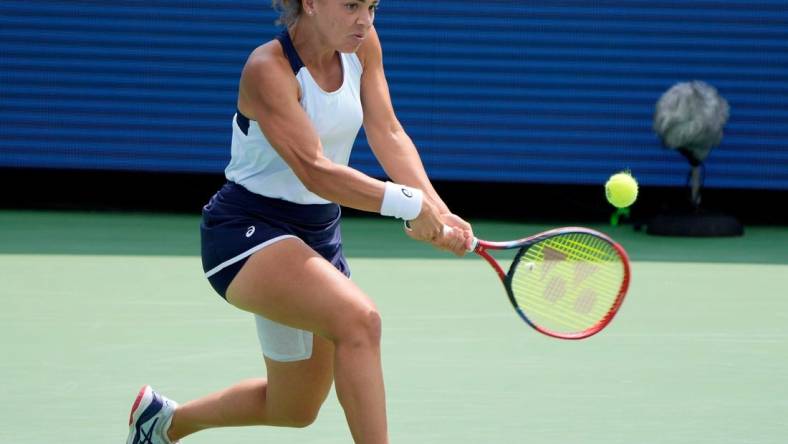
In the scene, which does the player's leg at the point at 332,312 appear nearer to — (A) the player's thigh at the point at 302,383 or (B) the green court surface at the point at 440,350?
(A) the player's thigh at the point at 302,383

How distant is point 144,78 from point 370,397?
8.00m

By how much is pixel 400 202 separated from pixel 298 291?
35 cm

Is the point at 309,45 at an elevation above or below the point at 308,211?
above

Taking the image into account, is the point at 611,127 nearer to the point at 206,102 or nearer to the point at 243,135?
the point at 206,102

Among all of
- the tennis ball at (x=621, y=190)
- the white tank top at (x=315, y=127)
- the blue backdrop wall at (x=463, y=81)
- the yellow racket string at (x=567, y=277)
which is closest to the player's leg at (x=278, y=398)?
the white tank top at (x=315, y=127)

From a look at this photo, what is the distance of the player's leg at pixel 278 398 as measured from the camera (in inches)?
Result: 155

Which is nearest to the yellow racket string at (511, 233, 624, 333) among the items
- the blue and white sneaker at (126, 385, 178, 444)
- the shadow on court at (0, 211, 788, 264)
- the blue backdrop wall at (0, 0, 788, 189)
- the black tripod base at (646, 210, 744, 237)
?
the blue and white sneaker at (126, 385, 178, 444)

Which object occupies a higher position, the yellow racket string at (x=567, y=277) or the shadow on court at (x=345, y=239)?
the yellow racket string at (x=567, y=277)

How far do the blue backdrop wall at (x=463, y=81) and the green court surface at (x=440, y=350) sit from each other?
5.63 ft

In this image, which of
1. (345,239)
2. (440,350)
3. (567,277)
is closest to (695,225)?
(345,239)

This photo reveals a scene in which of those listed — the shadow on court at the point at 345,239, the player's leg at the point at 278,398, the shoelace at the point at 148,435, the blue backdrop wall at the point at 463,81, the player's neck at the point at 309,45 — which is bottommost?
the shadow on court at the point at 345,239

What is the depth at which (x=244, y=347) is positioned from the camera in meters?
6.18

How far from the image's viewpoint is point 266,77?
3.70m

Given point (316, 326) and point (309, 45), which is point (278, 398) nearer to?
point (316, 326)
